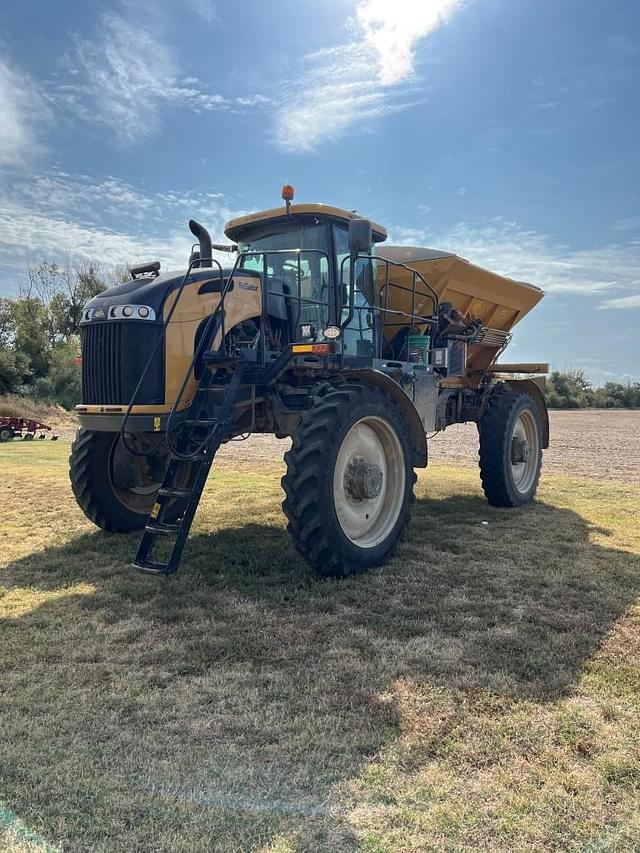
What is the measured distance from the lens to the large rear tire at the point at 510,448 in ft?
27.7

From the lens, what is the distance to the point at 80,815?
2428mm

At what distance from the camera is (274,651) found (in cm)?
388

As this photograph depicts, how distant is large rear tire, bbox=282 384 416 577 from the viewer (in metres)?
4.97

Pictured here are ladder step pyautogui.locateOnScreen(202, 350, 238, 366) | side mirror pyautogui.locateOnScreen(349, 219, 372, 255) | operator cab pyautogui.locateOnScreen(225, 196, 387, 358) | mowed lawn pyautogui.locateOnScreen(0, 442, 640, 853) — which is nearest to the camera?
mowed lawn pyautogui.locateOnScreen(0, 442, 640, 853)

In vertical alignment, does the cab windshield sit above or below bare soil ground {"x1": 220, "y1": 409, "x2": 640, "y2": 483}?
above

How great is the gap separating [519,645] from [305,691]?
139 cm

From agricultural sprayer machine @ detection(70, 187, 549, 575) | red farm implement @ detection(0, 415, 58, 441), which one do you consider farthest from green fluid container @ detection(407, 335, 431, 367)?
red farm implement @ detection(0, 415, 58, 441)

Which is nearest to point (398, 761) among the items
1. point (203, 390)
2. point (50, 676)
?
point (50, 676)

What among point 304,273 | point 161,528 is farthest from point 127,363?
point 304,273

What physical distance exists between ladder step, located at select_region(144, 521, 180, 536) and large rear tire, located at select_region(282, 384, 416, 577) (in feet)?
2.78

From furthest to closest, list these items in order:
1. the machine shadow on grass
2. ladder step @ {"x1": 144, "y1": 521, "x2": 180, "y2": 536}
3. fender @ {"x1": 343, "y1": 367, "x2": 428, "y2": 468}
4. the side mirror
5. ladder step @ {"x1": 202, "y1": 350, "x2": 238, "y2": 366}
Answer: fender @ {"x1": 343, "y1": 367, "x2": 428, "y2": 468} < ladder step @ {"x1": 202, "y1": 350, "x2": 238, "y2": 366} < the side mirror < ladder step @ {"x1": 144, "y1": 521, "x2": 180, "y2": 536} < the machine shadow on grass

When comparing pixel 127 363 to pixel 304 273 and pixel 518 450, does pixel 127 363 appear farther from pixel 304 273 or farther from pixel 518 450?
pixel 518 450

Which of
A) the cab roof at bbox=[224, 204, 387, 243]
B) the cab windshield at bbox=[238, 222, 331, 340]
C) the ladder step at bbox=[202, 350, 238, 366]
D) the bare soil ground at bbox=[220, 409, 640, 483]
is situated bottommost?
the bare soil ground at bbox=[220, 409, 640, 483]

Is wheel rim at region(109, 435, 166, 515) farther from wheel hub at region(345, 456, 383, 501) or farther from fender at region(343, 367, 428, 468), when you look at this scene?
fender at region(343, 367, 428, 468)
